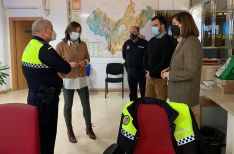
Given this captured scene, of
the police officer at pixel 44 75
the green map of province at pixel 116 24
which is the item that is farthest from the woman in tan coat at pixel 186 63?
the green map of province at pixel 116 24

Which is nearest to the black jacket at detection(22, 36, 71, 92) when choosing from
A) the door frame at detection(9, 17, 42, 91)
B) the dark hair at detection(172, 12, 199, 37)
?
the dark hair at detection(172, 12, 199, 37)

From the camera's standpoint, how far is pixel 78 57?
138 inches

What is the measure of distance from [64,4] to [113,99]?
276 centimetres

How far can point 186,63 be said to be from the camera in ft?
7.82

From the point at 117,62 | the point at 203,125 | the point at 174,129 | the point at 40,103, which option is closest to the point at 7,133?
the point at 40,103

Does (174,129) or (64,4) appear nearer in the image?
(174,129)

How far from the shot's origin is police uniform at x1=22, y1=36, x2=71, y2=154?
2.43 meters

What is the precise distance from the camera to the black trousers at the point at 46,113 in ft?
8.37

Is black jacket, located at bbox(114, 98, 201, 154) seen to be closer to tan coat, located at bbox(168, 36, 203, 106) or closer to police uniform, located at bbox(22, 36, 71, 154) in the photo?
tan coat, located at bbox(168, 36, 203, 106)

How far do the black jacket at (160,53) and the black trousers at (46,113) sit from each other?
1346mm

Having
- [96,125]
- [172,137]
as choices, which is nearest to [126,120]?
[172,137]

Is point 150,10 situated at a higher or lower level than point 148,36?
higher

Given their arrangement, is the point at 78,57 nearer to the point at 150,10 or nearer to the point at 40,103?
the point at 40,103

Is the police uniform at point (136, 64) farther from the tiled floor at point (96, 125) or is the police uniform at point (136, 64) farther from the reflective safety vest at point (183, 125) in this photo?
the reflective safety vest at point (183, 125)
